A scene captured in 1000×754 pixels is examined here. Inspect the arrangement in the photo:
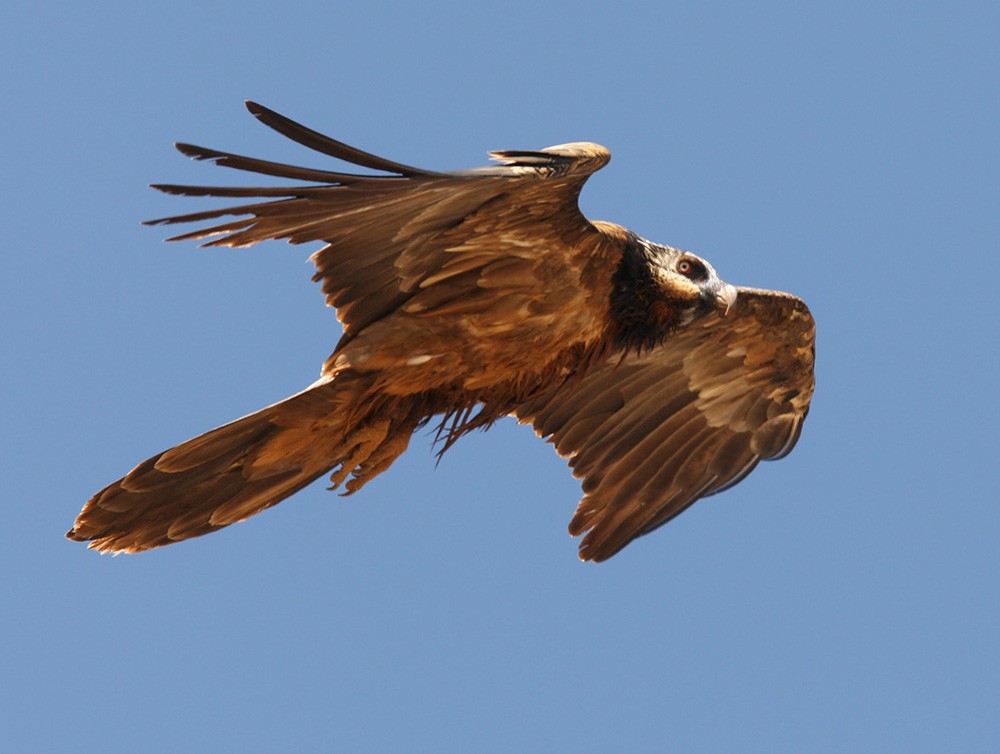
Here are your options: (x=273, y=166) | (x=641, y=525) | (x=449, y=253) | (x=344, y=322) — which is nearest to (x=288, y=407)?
(x=344, y=322)

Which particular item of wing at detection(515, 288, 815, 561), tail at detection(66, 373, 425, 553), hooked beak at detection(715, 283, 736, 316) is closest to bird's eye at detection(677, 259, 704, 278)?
hooked beak at detection(715, 283, 736, 316)

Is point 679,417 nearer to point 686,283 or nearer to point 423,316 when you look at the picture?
point 686,283

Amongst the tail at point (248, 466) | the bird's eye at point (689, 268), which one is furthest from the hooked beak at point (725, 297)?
the tail at point (248, 466)

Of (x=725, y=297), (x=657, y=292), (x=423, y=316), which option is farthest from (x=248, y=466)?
(x=725, y=297)

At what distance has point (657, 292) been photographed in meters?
7.42

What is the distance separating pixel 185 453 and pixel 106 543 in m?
0.51

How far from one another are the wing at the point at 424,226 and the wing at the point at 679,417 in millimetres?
1301

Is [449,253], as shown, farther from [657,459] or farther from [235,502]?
[657,459]

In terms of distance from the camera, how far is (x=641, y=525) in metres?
8.26

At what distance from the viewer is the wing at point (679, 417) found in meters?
8.31

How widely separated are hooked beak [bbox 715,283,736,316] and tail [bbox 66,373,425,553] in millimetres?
1444

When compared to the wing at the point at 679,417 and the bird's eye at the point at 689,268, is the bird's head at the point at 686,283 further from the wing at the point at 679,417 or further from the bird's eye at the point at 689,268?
the wing at the point at 679,417

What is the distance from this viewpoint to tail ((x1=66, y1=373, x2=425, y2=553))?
706 centimetres

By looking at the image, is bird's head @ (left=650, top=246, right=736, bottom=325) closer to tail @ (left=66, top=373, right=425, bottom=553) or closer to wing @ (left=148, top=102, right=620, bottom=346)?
wing @ (left=148, top=102, right=620, bottom=346)
